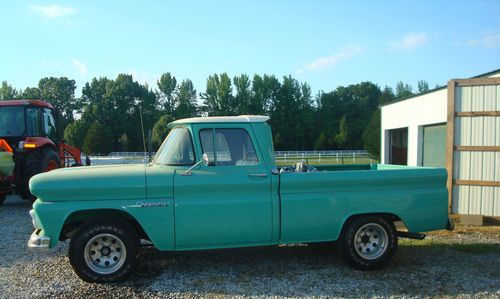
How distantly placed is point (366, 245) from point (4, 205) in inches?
433

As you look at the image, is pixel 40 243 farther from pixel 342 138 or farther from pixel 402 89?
pixel 402 89

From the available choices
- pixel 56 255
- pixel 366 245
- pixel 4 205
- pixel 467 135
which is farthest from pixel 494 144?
pixel 4 205

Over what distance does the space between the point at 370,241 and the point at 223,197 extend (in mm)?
2138

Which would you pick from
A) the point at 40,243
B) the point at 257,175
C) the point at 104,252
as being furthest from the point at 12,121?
the point at 257,175

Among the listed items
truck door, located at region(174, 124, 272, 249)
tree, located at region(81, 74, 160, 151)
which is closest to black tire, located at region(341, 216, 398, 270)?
truck door, located at region(174, 124, 272, 249)

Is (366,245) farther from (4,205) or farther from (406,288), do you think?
(4,205)

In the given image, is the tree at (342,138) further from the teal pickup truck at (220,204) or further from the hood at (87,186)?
the hood at (87,186)

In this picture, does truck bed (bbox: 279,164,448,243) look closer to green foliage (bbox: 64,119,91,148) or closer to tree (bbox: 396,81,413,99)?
green foliage (bbox: 64,119,91,148)

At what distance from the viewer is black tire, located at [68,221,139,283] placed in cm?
521

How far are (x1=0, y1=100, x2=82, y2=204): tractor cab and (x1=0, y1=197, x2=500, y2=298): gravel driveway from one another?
165 inches

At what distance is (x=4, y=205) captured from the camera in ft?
41.2

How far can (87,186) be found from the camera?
5.25 m

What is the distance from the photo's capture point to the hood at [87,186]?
519 centimetres

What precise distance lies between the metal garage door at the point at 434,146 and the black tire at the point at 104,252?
10628 millimetres
